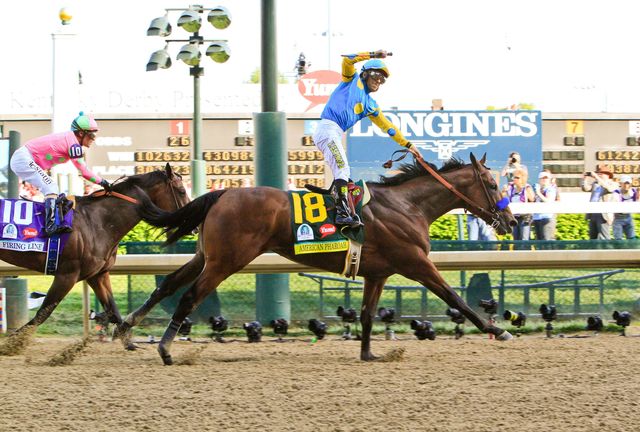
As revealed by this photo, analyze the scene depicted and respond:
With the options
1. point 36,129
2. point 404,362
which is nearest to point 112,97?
point 36,129

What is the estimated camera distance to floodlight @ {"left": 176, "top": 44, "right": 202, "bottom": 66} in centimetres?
1458

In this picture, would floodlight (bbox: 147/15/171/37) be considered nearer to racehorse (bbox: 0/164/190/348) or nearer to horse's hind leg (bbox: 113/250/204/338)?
racehorse (bbox: 0/164/190/348)

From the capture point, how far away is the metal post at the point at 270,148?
9.30 meters

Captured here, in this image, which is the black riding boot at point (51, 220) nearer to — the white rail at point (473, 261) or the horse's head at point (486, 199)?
the white rail at point (473, 261)

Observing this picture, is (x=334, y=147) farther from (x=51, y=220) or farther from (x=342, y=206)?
(x=51, y=220)

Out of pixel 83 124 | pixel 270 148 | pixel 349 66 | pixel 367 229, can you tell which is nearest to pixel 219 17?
pixel 270 148

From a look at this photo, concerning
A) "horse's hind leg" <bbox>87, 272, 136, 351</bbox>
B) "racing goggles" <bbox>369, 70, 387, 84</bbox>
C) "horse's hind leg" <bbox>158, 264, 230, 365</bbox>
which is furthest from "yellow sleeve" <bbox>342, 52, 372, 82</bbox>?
"horse's hind leg" <bbox>87, 272, 136, 351</bbox>

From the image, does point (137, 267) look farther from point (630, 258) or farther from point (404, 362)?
point (630, 258)

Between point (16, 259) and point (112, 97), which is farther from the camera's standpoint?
point (112, 97)

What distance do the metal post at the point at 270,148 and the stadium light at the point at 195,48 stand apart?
4997mm

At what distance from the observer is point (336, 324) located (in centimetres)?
952

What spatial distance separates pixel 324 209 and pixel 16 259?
2634 mm

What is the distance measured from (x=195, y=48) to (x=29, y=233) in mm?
7332

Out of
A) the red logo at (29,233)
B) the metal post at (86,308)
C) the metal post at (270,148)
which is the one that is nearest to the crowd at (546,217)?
the metal post at (270,148)
